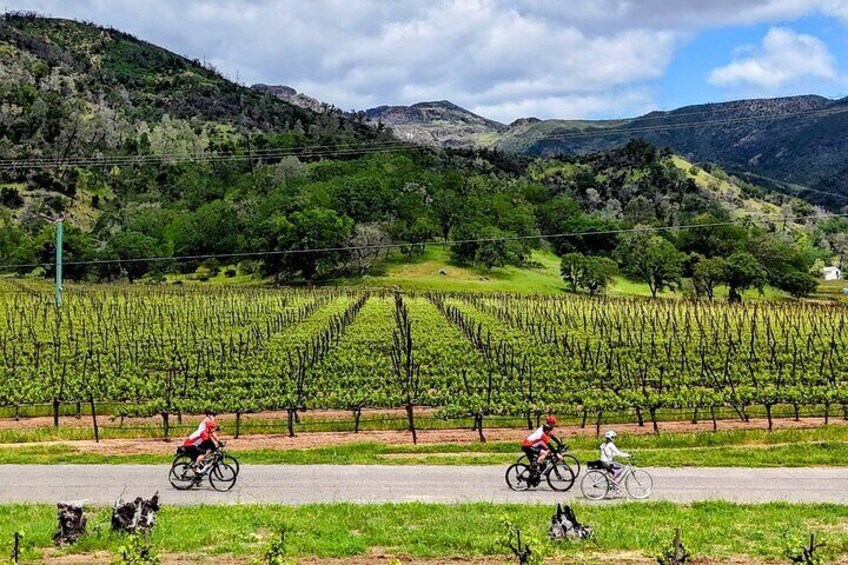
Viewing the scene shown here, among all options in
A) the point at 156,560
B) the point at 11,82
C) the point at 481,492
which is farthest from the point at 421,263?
the point at 11,82

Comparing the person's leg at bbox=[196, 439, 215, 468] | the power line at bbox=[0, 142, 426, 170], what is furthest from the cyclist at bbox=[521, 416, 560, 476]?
the power line at bbox=[0, 142, 426, 170]

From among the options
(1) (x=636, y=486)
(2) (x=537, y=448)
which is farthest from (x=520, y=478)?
(1) (x=636, y=486)

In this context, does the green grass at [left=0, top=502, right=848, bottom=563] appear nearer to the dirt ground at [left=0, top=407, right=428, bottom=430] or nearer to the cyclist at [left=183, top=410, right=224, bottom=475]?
the cyclist at [left=183, top=410, right=224, bottom=475]

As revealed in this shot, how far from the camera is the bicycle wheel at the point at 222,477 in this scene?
19.5 metres

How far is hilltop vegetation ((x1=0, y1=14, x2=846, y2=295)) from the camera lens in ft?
334

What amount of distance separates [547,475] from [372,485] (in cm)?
485

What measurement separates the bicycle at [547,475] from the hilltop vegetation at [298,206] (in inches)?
2825

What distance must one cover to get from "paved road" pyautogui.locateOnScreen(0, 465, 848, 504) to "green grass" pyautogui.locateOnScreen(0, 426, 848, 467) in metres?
0.75

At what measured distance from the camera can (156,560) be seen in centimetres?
1135

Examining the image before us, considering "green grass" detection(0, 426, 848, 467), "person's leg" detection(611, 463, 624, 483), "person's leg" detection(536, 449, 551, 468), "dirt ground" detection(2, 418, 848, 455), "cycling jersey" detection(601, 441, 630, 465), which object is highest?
"cycling jersey" detection(601, 441, 630, 465)

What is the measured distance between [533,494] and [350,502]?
191 inches

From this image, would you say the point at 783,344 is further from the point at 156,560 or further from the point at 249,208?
the point at 249,208

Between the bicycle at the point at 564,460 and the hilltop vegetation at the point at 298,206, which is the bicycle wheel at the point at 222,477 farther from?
the hilltop vegetation at the point at 298,206

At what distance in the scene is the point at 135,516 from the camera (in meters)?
14.6
